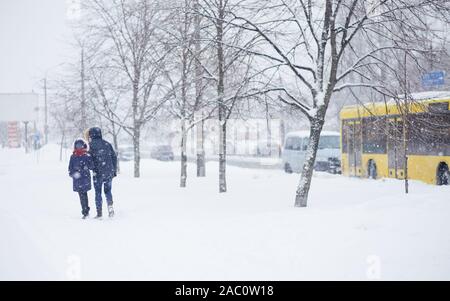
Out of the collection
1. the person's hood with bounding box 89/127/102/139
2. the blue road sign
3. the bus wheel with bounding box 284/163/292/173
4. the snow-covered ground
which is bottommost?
the snow-covered ground

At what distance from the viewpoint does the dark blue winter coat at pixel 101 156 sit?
10781mm

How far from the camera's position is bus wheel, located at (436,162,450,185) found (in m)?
16.8

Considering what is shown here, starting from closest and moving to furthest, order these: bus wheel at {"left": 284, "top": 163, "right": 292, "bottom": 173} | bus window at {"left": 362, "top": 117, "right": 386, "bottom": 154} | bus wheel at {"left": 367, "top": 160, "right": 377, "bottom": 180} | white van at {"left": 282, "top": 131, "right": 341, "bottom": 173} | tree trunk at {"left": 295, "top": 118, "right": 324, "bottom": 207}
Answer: tree trunk at {"left": 295, "top": 118, "right": 324, "bottom": 207}, bus window at {"left": 362, "top": 117, "right": 386, "bottom": 154}, bus wheel at {"left": 367, "top": 160, "right": 377, "bottom": 180}, white van at {"left": 282, "top": 131, "right": 341, "bottom": 173}, bus wheel at {"left": 284, "top": 163, "right": 292, "bottom": 173}

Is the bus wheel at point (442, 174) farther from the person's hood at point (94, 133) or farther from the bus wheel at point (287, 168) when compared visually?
the bus wheel at point (287, 168)

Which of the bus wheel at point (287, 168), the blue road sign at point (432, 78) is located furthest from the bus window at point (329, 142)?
the blue road sign at point (432, 78)

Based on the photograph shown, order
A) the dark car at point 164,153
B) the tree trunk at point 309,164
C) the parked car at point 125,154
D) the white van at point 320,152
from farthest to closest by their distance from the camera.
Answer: the parked car at point 125,154 → the dark car at point 164,153 → the white van at point 320,152 → the tree trunk at point 309,164

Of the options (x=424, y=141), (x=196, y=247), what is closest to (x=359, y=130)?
(x=424, y=141)

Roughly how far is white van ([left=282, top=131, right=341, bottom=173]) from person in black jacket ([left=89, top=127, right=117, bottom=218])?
17482 millimetres

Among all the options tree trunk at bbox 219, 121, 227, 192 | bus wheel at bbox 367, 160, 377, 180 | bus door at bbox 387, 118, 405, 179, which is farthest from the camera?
bus wheel at bbox 367, 160, 377, 180

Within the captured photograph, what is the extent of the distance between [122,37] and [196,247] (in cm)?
1717

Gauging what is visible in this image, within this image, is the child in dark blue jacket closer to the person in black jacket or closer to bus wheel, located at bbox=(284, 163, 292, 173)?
the person in black jacket

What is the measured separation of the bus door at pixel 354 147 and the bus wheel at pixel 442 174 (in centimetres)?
515

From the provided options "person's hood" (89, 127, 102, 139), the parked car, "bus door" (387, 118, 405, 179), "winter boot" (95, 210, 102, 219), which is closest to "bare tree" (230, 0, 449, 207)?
"person's hood" (89, 127, 102, 139)

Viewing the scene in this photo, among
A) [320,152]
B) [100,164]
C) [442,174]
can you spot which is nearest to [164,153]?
[320,152]
